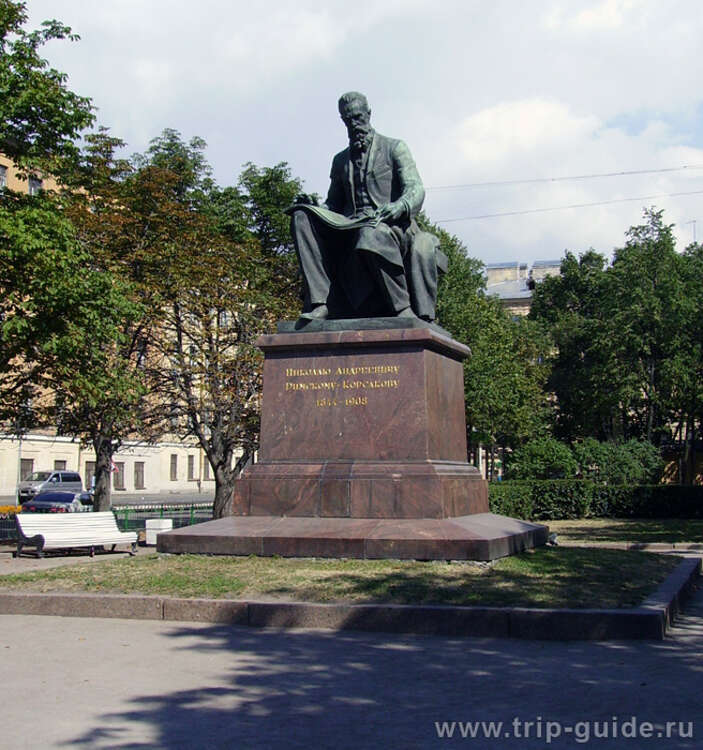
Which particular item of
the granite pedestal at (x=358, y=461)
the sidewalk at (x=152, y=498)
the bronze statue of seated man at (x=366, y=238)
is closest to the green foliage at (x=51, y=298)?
the bronze statue of seated man at (x=366, y=238)

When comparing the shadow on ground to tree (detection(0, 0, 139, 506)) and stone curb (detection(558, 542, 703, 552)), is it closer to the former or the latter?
stone curb (detection(558, 542, 703, 552))

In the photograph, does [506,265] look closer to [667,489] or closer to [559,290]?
[559,290]

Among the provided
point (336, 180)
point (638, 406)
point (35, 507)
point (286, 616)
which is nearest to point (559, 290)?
point (638, 406)

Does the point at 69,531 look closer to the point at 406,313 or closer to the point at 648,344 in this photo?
the point at 406,313

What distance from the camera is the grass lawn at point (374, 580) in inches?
289

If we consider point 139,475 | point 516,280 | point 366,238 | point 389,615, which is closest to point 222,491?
point 366,238

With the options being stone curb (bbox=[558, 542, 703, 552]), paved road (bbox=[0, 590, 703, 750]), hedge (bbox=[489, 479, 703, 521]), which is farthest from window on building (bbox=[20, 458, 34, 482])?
paved road (bbox=[0, 590, 703, 750])

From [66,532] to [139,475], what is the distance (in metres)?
46.1

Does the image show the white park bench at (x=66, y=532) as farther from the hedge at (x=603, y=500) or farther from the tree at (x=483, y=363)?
the tree at (x=483, y=363)

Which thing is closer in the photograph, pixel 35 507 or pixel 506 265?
pixel 35 507

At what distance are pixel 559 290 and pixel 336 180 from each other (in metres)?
49.8

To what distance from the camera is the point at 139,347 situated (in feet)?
86.7

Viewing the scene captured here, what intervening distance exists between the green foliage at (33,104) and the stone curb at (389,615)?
13.7 m

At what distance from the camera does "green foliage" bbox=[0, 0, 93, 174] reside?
61.6ft
